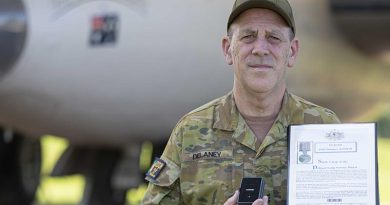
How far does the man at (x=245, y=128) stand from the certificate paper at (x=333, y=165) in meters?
0.10

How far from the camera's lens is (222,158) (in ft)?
7.82

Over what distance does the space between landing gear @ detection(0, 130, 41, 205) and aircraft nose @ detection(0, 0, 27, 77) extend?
2.36 metres

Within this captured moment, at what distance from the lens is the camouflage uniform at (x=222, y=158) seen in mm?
2344

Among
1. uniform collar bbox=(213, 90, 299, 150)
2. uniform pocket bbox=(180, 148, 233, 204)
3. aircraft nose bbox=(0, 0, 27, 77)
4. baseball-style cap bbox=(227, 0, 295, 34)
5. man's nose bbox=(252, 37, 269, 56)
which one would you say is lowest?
uniform pocket bbox=(180, 148, 233, 204)

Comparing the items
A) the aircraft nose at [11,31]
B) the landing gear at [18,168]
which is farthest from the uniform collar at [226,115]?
the landing gear at [18,168]

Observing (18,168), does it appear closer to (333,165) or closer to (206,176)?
(206,176)

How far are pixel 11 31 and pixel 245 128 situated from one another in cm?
317

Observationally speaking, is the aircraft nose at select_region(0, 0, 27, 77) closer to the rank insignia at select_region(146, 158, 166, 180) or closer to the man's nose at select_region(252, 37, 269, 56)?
the rank insignia at select_region(146, 158, 166, 180)

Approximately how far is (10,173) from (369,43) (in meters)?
3.18

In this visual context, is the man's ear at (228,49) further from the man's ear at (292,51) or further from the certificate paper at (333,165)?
the certificate paper at (333,165)

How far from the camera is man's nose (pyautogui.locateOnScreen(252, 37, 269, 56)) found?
89.4 inches

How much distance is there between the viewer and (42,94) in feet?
17.6

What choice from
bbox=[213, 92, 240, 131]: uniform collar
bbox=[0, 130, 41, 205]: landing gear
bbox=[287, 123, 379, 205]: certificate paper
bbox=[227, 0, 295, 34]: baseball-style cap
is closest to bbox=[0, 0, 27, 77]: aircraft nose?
bbox=[0, 130, 41, 205]: landing gear

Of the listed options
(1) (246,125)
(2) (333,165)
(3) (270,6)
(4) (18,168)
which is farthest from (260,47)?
(4) (18,168)
